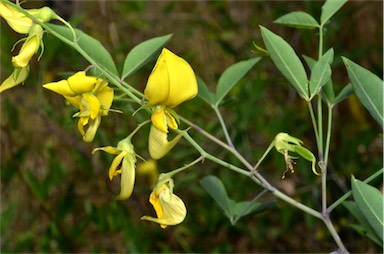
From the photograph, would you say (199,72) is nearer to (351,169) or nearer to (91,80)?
(351,169)

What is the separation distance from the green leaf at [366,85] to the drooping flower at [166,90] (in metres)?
0.17

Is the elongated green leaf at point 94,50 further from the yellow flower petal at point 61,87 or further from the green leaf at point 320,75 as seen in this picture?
the green leaf at point 320,75

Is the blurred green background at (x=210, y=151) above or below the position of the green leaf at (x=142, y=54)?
below

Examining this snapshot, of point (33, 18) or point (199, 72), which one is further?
point (199, 72)

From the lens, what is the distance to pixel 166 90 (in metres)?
0.63

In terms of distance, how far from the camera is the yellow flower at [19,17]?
0.66 meters

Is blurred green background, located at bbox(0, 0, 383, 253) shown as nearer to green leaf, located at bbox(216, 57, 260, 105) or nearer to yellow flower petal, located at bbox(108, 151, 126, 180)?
green leaf, located at bbox(216, 57, 260, 105)

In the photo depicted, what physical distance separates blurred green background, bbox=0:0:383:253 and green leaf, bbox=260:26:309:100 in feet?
2.03

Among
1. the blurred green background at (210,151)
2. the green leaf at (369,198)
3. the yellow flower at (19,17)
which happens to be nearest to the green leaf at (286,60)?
the green leaf at (369,198)

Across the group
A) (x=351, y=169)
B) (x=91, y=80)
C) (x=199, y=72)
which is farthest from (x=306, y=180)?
(x=91, y=80)

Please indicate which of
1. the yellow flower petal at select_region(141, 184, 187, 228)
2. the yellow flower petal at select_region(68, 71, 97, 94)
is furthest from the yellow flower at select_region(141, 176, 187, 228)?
the yellow flower petal at select_region(68, 71, 97, 94)

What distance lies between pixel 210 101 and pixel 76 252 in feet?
2.84

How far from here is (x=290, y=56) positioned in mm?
726

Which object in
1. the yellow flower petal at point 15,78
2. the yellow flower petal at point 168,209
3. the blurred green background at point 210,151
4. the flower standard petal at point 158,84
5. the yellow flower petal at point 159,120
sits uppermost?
the flower standard petal at point 158,84
